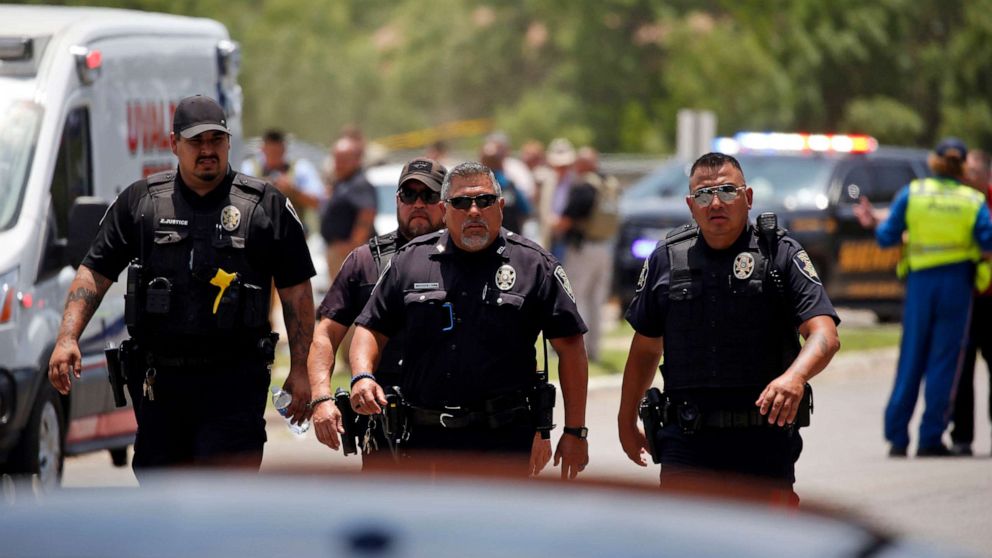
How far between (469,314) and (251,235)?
102 cm

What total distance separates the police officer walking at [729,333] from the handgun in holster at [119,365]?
1.81 m

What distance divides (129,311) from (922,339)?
5.99m

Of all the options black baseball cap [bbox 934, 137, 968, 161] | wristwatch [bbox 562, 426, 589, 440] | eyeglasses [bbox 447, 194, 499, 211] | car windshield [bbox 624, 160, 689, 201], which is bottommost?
wristwatch [bbox 562, 426, 589, 440]

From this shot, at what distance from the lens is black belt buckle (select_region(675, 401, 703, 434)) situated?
579cm

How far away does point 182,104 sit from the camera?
6387 millimetres

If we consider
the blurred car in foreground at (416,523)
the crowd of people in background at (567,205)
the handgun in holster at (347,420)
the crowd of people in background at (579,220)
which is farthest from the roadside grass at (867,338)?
the blurred car in foreground at (416,523)

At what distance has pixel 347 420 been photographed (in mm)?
6090

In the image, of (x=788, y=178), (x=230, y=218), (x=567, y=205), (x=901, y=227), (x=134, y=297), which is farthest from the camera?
(x=788, y=178)

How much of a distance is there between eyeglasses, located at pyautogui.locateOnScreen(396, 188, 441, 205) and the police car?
11867 mm

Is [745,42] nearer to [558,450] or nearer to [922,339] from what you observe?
[922,339]

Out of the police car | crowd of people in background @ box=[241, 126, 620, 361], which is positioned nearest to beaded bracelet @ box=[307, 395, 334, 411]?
crowd of people in background @ box=[241, 126, 620, 361]

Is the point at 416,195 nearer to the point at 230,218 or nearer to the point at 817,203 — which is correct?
the point at 230,218

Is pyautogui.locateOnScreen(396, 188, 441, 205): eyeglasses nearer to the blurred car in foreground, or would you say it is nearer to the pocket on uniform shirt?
the pocket on uniform shirt

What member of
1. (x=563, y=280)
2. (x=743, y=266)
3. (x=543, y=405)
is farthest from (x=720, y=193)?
(x=543, y=405)
